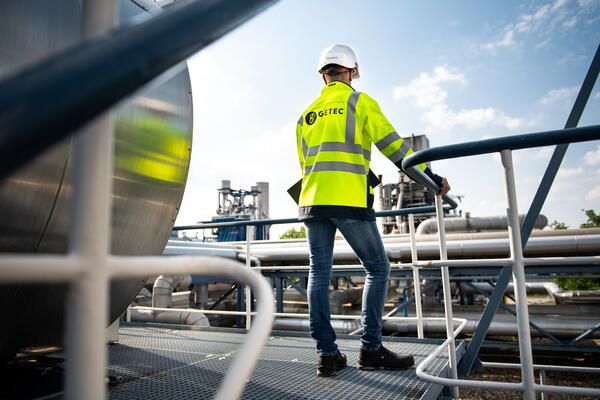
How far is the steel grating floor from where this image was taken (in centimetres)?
150

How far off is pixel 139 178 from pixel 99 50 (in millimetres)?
1104

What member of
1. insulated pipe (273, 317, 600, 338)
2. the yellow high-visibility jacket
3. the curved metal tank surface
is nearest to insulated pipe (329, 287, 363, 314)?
insulated pipe (273, 317, 600, 338)

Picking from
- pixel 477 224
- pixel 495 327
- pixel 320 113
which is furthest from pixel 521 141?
pixel 477 224

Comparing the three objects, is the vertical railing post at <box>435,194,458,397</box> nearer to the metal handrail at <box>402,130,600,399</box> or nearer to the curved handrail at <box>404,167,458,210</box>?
the curved handrail at <box>404,167,458,210</box>

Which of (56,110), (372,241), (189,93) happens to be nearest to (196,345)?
(372,241)

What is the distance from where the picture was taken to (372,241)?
172 cm

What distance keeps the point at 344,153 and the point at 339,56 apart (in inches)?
19.5

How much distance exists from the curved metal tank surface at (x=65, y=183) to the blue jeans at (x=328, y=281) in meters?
0.64

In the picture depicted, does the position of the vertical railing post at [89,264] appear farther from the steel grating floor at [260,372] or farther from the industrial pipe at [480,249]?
the industrial pipe at [480,249]

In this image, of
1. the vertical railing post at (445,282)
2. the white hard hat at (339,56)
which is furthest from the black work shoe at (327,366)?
the white hard hat at (339,56)

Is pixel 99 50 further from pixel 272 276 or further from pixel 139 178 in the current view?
pixel 272 276

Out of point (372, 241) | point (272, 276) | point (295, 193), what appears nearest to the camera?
point (372, 241)

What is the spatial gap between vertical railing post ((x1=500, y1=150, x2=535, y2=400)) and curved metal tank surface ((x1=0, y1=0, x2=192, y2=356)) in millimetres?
946

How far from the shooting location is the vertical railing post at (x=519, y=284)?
1.11 metres
